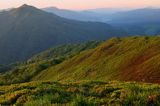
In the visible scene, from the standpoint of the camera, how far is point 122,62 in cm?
7900

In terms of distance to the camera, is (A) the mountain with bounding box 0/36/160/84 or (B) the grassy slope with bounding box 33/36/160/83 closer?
(B) the grassy slope with bounding box 33/36/160/83

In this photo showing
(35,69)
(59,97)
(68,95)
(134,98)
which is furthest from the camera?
(35,69)

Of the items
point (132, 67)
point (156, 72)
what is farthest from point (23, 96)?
point (132, 67)

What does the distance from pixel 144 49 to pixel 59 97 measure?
6612 cm

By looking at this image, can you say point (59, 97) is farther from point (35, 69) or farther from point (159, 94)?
point (35, 69)

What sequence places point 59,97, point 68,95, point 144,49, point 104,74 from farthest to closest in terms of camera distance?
point 144,49, point 104,74, point 68,95, point 59,97

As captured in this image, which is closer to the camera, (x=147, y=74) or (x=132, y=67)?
(x=147, y=74)

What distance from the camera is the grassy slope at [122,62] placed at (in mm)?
64438

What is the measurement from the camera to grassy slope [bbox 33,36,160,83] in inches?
2537

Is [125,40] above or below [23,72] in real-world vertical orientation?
above

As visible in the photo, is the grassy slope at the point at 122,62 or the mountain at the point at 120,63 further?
the mountain at the point at 120,63

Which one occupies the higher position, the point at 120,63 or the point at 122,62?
the point at 122,62

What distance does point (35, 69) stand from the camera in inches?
4906

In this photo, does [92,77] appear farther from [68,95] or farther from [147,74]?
[68,95]
